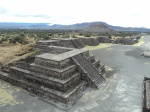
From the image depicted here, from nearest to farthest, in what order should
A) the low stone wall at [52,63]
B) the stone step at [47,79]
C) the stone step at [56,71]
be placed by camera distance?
1. the stone step at [47,79]
2. the stone step at [56,71]
3. the low stone wall at [52,63]

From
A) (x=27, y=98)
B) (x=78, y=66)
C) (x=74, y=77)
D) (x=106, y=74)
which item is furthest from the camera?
(x=106, y=74)

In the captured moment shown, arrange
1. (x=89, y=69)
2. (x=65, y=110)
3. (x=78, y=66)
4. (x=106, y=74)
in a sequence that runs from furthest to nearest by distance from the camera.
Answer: (x=106, y=74)
(x=89, y=69)
(x=78, y=66)
(x=65, y=110)

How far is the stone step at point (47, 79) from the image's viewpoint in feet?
45.6

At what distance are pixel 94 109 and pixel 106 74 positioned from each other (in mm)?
8999

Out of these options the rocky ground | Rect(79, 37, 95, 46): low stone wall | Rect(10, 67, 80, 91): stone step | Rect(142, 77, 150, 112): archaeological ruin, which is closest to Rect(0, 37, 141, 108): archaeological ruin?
Rect(10, 67, 80, 91): stone step

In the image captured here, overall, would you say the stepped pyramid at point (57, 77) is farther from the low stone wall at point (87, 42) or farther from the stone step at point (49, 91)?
the low stone wall at point (87, 42)

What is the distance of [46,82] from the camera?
48.1 ft

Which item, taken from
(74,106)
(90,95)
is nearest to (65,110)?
(74,106)

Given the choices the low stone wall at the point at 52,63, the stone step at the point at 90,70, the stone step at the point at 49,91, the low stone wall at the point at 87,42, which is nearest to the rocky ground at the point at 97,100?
the stone step at the point at 49,91

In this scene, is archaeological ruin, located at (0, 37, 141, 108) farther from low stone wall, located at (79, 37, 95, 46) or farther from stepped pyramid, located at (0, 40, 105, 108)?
low stone wall, located at (79, 37, 95, 46)

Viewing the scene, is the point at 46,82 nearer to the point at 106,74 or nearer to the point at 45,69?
the point at 45,69

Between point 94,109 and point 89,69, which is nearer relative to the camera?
point 94,109

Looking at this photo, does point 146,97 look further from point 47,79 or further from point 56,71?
point 47,79

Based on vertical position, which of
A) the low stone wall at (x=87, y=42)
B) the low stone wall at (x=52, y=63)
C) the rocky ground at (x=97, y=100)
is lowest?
the rocky ground at (x=97, y=100)
